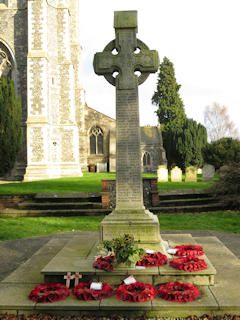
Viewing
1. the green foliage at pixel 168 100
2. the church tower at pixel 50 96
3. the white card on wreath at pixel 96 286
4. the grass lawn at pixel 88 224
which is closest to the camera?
the white card on wreath at pixel 96 286

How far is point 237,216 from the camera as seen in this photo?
35.5 feet

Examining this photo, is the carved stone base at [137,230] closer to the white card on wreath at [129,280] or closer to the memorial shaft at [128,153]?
the memorial shaft at [128,153]

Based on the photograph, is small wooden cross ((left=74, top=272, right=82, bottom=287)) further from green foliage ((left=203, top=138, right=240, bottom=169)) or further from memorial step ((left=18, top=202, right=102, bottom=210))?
green foliage ((left=203, top=138, right=240, bottom=169))

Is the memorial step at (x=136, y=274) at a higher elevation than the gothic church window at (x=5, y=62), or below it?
below

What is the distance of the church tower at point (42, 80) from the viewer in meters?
21.0

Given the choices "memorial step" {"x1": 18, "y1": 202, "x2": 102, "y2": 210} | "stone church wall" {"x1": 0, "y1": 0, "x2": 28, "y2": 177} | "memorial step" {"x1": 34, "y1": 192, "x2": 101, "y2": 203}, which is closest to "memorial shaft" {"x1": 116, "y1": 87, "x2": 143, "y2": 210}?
"memorial step" {"x1": 18, "y1": 202, "x2": 102, "y2": 210}

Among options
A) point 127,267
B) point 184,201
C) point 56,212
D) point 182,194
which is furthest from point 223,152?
point 127,267

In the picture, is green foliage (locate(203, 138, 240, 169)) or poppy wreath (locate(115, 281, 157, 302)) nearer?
poppy wreath (locate(115, 281, 157, 302))

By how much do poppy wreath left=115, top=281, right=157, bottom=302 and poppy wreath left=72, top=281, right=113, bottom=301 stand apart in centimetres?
13

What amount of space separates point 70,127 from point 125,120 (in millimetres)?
19657

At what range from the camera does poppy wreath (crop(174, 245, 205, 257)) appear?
4.71 m

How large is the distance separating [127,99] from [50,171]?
17027 millimetres

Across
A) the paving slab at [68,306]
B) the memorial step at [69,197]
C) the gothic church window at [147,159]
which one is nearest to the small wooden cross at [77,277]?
the paving slab at [68,306]

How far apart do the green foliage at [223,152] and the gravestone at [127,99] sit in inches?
883
